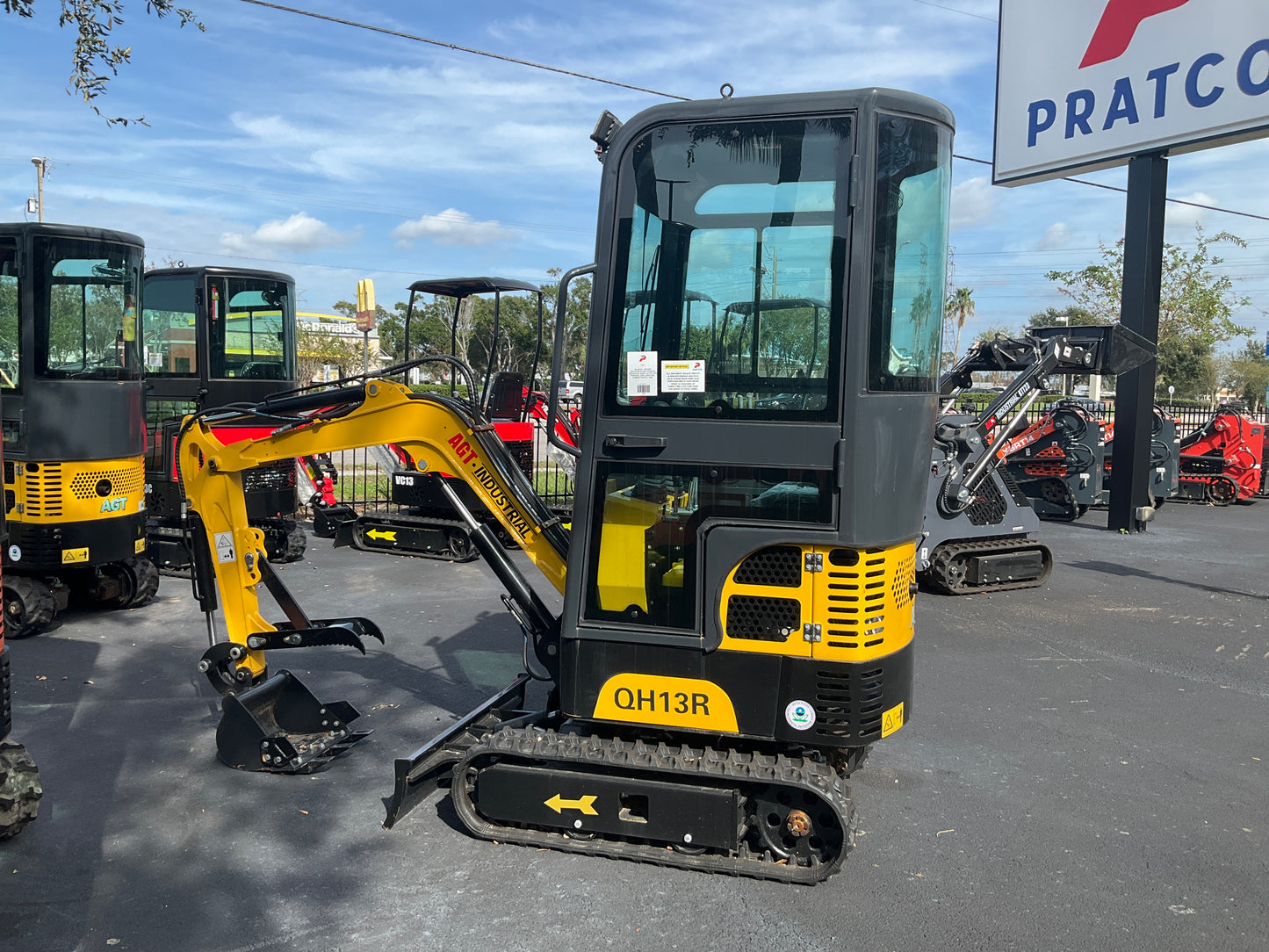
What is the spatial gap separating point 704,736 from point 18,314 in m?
6.56

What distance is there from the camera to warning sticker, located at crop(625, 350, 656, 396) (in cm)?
403

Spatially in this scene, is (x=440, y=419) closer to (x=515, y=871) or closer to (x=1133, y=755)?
(x=515, y=871)

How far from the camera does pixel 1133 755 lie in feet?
18.4

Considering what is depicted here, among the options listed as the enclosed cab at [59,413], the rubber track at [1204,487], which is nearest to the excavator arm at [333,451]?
the enclosed cab at [59,413]

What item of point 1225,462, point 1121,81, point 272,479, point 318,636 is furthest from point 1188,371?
point 318,636

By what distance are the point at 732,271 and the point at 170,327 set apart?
921 centimetres

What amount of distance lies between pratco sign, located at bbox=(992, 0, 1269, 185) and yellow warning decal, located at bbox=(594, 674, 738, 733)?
11.2 m

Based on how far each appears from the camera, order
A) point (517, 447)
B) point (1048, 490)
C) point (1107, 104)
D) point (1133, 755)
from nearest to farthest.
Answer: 1. point (1133, 755)
2. point (517, 447)
3. point (1107, 104)
4. point (1048, 490)

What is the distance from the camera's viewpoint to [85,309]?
26.0 feet

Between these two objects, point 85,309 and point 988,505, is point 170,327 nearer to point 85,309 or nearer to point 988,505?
point 85,309

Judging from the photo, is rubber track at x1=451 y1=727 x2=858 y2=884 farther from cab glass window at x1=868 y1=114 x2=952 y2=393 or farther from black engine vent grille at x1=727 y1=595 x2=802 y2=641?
cab glass window at x1=868 y1=114 x2=952 y2=393

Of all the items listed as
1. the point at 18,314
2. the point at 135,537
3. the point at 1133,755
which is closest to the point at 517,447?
the point at 135,537

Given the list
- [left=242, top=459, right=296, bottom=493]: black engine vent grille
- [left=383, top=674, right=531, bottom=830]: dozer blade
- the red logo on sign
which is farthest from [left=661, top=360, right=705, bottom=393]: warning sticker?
the red logo on sign

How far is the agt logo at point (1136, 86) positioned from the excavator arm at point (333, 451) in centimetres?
1108
